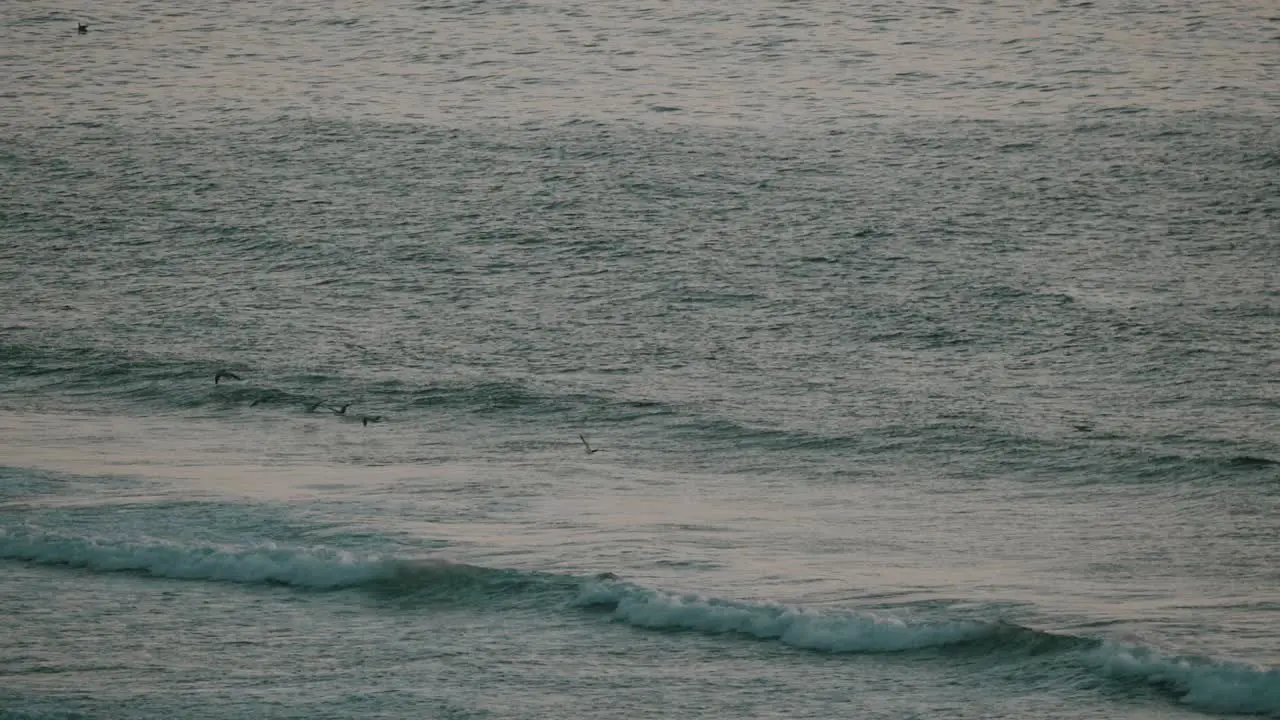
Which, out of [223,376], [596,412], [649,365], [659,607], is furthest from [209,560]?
[649,365]

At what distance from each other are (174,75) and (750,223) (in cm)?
1642

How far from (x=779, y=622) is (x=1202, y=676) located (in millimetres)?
2920

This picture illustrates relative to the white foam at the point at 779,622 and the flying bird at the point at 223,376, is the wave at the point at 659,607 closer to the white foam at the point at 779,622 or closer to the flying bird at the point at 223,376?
the white foam at the point at 779,622

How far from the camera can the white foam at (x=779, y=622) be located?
41.9ft

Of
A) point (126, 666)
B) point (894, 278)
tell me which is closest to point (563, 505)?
point (126, 666)

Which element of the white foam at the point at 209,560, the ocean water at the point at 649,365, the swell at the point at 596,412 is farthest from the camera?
the swell at the point at 596,412

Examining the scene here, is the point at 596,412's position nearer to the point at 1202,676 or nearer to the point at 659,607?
the point at 659,607

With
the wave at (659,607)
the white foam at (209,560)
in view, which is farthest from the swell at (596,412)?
the white foam at (209,560)

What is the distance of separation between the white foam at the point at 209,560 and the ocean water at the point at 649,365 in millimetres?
41

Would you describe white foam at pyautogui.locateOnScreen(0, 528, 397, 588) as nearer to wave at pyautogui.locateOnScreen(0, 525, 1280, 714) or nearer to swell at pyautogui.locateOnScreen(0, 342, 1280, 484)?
wave at pyautogui.locateOnScreen(0, 525, 1280, 714)

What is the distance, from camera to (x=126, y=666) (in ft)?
40.8

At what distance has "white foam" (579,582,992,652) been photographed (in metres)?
12.8

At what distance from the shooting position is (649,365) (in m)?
21.6

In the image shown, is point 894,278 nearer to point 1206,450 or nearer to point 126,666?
point 1206,450
